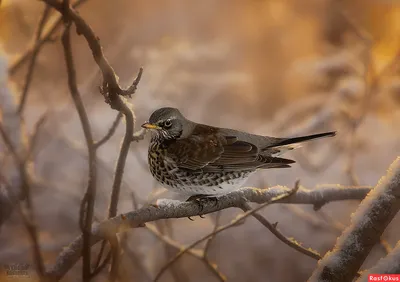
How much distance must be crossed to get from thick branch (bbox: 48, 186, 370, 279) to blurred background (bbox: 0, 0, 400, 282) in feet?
0.52

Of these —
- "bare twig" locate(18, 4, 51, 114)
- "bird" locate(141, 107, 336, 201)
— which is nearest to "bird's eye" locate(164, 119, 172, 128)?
"bird" locate(141, 107, 336, 201)

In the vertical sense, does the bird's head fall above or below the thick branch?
above

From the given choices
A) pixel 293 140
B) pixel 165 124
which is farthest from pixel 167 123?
pixel 293 140

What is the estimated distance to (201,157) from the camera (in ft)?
2.59

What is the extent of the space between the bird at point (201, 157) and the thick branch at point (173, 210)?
23mm

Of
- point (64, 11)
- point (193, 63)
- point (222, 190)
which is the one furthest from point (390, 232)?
point (64, 11)

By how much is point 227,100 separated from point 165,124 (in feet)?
2.11

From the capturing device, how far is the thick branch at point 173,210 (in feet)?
2.20

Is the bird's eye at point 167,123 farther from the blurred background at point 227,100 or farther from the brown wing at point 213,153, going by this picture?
the blurred background at point 227,100

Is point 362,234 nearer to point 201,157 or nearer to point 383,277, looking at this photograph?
point 383,277

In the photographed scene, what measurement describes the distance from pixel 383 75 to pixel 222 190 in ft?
2.41

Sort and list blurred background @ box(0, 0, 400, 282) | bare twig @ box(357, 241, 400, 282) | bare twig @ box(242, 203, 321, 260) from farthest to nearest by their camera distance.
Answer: blurred background @ box(0, 0, 400, 282) < bare twig @ box(242, 203, 321, 260) < bare twig @ box(357, 241, 400, 282)

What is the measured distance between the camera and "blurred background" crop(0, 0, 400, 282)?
105 centimetres

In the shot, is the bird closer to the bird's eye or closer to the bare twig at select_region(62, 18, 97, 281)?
the bird's eye
